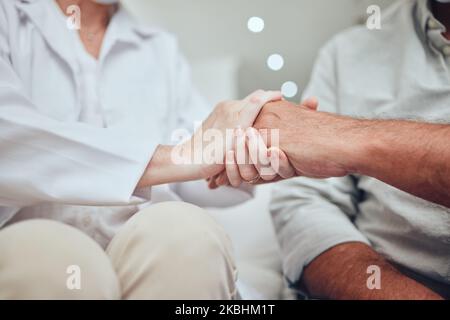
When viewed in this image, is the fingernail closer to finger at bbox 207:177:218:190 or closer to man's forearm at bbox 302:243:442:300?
finger at bbox 207:177:218:190

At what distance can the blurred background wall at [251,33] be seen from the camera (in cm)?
110

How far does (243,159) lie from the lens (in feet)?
2.10

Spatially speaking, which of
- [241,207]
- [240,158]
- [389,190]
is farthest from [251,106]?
[241,207]

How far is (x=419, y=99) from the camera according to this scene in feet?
2.46

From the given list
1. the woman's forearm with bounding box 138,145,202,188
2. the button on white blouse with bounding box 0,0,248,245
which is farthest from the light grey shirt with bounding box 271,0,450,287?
the woman's forearm with bounding box 138,145,202,188

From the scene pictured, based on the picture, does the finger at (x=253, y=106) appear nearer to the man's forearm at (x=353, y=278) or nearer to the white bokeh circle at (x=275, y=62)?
the man's forearm at (x=353, y=278)

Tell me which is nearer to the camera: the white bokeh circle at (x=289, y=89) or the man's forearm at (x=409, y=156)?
the man's forearm at (x=409, y=156)

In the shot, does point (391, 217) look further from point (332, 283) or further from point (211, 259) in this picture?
point (211, 259)

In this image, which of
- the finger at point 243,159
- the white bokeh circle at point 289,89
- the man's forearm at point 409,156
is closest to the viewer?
the man's forearm at point 409,156

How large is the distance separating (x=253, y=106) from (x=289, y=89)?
42 centimetres

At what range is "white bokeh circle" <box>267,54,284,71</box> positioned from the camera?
111 cm

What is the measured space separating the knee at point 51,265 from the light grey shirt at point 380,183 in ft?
1.28

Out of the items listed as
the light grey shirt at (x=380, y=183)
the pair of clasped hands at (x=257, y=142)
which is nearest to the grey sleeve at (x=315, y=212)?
the light grey shirt at (x=380, y=183)

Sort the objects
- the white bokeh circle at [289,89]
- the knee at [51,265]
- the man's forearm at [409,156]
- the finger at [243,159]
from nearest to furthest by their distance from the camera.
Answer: the knee at [51,265] → the man's forearm at [409,156] → the finger at [243,159] → the white bokeh circle at [289,89]
